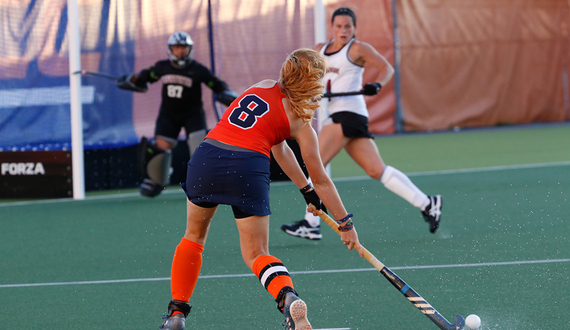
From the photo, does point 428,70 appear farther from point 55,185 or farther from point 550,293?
point 550,293

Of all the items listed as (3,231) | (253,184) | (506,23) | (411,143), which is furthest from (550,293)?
(506,23)

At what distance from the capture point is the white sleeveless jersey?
586 centimetres

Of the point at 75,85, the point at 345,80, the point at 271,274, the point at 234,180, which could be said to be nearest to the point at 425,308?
the point at 271,274

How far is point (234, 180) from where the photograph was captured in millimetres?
3096

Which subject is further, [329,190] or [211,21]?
[211,21]

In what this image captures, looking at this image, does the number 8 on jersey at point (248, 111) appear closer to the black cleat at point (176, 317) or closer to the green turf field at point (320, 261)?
the black cleat at point (176, 317)

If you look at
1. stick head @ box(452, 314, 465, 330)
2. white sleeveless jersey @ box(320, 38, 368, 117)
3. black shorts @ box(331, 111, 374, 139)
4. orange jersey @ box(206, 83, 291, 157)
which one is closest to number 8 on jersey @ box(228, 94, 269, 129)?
orange jersey @ box(206, 83, 291, 157)

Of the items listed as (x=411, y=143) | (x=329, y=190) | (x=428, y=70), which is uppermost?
(x=329, y=190)

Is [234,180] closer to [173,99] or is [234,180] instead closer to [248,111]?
[248,111]

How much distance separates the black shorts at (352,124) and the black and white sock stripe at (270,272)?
2.72 metres

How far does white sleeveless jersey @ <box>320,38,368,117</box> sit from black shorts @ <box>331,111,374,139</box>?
0.06m

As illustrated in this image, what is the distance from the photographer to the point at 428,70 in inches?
664

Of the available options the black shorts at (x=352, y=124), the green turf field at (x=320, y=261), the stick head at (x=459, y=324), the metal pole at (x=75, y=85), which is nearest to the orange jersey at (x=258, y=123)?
the green turf field at (x=320, y=261)

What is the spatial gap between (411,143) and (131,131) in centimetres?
697
